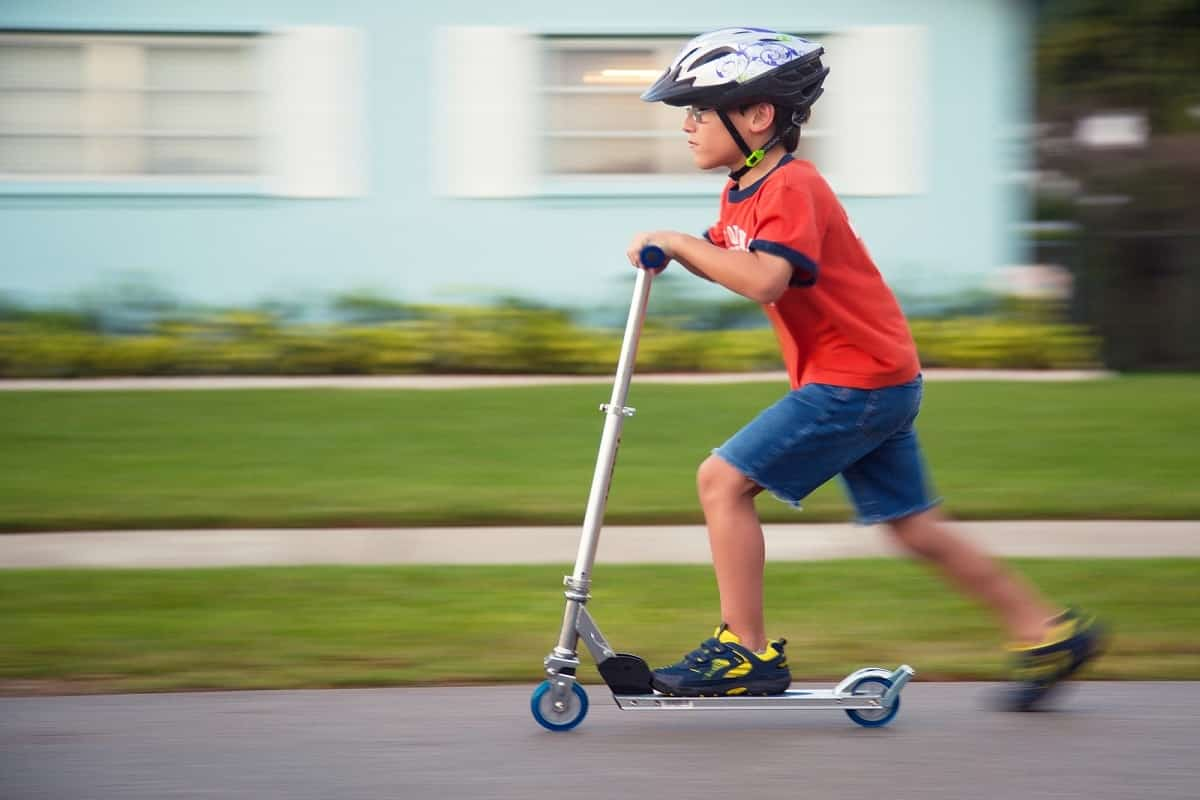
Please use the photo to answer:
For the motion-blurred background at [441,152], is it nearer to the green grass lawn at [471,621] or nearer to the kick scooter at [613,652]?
the green grass lawn at [471,621]

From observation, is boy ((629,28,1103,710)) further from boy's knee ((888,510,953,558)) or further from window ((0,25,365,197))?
window ((0,25,365,197))

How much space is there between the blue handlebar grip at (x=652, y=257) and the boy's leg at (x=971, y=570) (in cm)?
103

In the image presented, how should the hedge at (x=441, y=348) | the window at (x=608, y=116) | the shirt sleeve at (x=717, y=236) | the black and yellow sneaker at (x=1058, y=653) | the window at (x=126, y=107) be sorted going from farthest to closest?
the window at (x=608, y=116) < the window at (x=126, y=107) < the hedge at (x=441, y=348) < the black and yellow sneaker at (x=1058, y=653) < the shirt sleeve at (x=717, y=236)

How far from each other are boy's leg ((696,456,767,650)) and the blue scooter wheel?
1.08ft

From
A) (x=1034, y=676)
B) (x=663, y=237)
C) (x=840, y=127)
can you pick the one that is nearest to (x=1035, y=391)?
(x=840, y=127)

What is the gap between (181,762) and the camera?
416 cm

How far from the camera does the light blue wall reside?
→ 42.3 feet

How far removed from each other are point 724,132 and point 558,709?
1644 mm

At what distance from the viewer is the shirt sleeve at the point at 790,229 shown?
4074 mm

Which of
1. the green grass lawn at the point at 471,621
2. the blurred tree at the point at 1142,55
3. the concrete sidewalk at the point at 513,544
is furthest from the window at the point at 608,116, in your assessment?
the green grass lawn at the point at 471,621

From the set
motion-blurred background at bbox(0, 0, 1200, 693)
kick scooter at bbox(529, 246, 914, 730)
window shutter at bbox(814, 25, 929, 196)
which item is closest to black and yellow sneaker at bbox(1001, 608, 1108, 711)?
kick scooter at bbox(529, 246, 914, 730)

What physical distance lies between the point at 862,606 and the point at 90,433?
5.24m

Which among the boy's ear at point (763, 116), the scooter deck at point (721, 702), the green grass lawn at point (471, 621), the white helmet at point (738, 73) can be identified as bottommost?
the green grass lawn at point (471, 621)

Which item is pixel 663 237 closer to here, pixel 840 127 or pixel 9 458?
pixel 9 458
